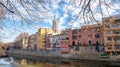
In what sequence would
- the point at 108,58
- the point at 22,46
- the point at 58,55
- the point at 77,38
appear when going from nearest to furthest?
1. the point at 108,58
2. the point at 77,38
3. the point at 58,55
4. the point at 22,46

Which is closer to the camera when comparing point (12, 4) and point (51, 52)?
point (12, 4)

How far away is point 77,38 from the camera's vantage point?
46094 millimetres

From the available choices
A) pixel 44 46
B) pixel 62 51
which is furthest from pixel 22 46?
pixel 62 51

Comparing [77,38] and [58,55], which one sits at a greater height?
[77,38]

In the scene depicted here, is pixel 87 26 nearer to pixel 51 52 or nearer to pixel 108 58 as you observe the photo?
pixel 108 58

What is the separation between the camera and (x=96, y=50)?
132 ft

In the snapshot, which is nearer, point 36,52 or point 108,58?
point 108,58

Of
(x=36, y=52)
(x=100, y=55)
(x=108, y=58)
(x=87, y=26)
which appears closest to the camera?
(x=87, y=26)

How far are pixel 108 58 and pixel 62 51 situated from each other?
15320mm

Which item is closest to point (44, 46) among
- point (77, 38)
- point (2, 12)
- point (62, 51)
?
point (62, 51)

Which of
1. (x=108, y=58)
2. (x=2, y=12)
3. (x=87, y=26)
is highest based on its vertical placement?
(x=2, y=12)

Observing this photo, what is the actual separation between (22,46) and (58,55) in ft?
87.2

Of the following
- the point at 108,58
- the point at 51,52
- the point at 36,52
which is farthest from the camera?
the point at 36,52

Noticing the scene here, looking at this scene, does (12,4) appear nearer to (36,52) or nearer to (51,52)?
(51,52)
